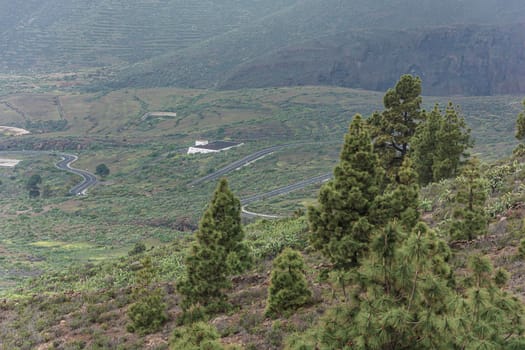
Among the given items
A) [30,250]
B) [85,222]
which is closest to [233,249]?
[30,250]

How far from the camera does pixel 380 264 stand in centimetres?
870

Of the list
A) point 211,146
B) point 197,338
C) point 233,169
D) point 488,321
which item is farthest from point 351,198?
point 211,146

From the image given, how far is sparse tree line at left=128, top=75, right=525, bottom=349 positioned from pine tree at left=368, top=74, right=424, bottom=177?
0.25 ft

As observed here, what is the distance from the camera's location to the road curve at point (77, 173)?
90.8 meters

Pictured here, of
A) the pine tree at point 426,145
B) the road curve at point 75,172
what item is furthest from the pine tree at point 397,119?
the road curve at point 75,172

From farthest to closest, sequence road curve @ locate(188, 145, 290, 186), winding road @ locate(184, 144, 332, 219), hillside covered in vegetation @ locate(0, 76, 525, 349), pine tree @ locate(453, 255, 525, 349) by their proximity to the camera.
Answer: road curve @ locate(188, 145, 290, 186) < winding road @ locate(184, 144, 332, 219) < hillside covered in vegetation @ locate(0, 76, 525, 349) < pine tree @ locate(453, 255, 525, 349)

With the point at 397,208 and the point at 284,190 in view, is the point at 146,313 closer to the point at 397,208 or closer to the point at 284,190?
the point at 397,208

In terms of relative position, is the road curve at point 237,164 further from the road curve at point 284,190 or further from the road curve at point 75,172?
the road curve at point 75,172

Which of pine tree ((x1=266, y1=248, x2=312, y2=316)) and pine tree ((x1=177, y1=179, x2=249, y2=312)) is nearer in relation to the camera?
pine tree ((x1=266, y1=248, x2=312, y2=316))

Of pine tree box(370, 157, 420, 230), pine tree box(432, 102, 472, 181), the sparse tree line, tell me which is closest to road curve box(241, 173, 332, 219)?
pine tree box(432, 102, 472, 181)

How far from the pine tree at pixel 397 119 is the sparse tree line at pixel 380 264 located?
0.08 meters

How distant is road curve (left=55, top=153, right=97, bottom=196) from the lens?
90.8 m

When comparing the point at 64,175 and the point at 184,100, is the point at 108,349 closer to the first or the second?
the point at 64,175

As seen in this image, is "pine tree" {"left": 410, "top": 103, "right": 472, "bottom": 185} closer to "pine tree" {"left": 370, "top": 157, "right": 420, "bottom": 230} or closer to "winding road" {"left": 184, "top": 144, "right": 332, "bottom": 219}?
"pine tree" {"left": 370, "top": 157, "right": 420, "bottom": 230}
